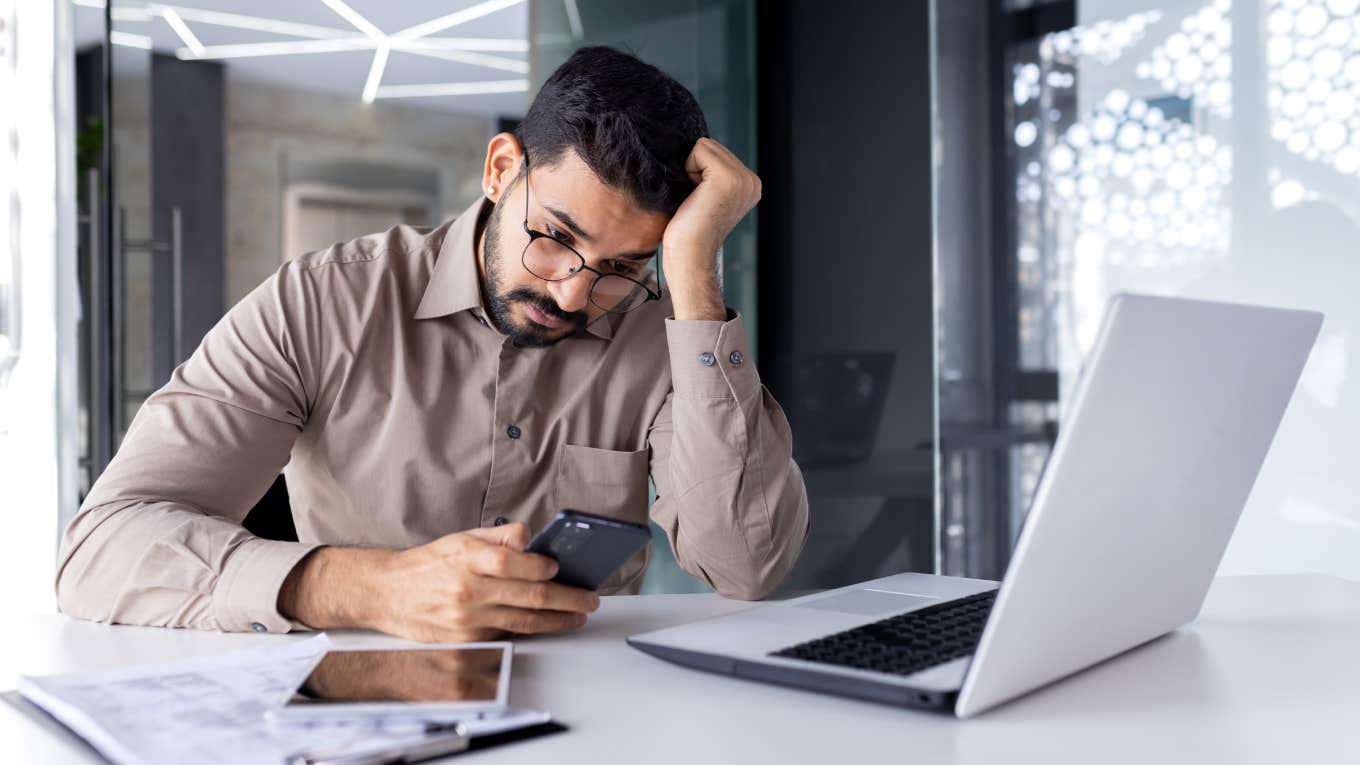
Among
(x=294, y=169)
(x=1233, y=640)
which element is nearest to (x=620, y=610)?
(x=1233, y=640)

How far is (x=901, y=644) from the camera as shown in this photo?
86cm

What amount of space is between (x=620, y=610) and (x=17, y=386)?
7.21ft

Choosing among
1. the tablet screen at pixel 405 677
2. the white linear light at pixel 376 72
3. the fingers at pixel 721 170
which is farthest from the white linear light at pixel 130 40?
the tablet screen at pixel 405 677

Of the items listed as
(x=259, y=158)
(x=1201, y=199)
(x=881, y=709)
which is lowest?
(x=881, y=709)

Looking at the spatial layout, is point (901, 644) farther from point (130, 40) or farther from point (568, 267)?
point (130, 40)

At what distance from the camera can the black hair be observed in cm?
141

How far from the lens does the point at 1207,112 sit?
285 centimetres

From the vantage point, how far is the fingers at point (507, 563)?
95 cm

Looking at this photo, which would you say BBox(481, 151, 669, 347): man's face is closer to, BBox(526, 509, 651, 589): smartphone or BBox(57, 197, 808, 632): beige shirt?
BBox(57, 197, 808, 632): beige shirt

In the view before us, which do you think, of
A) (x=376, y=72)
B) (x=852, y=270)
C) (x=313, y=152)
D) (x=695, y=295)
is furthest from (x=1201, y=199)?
(x=313, y=152)

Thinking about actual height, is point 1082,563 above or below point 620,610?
above

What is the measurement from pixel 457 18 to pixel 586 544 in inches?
110

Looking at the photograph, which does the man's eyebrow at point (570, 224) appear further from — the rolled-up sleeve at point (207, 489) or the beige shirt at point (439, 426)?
the rolled-up sleeve at point (207, 489)

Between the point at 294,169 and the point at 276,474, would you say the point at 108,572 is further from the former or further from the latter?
the point at 294,169
